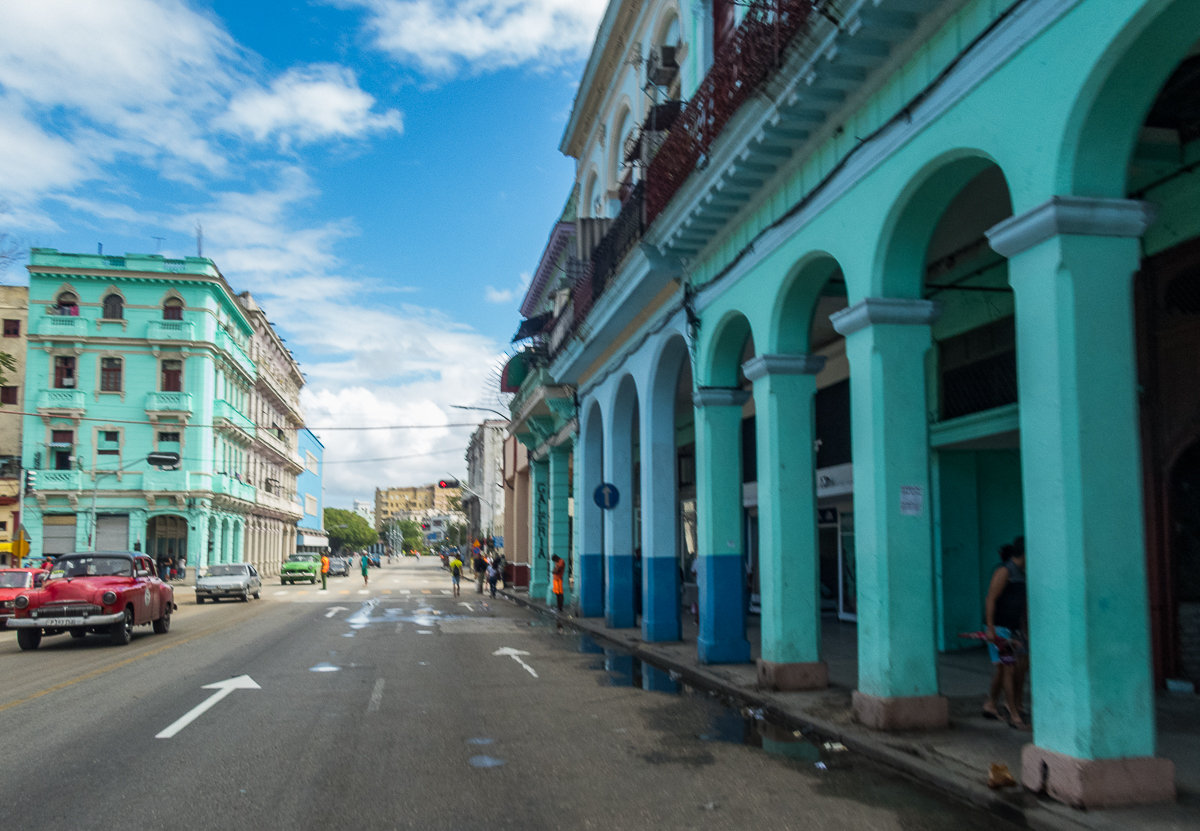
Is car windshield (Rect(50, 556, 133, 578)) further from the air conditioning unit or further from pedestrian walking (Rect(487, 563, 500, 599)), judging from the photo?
pedestrian walking (Rect(487, 563, 500, 599))

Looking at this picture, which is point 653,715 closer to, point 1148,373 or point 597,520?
point 1148,373

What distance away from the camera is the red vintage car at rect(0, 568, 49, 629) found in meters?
19.7

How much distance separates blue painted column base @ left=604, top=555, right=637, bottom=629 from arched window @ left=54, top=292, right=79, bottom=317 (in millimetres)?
44154

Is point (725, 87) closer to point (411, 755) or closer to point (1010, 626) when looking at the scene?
point (1010, 626)

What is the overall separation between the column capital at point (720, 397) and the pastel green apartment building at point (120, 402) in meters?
45.2

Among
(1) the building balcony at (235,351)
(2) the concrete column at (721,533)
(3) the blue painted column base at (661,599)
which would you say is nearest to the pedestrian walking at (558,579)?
(3) the blue painted column base at (661,599)

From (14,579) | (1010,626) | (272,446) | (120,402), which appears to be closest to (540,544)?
(14,579)

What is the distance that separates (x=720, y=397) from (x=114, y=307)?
48.9m

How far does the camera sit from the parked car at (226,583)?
32.8 m

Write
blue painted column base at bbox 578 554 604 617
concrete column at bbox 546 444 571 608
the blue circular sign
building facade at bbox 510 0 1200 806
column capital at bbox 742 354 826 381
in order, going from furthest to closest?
1. concrete column at bbox 546 444 571 608
2. blue painted column base at bbox 578 554 604 617
3. the blue circular sign
4. column capital at bbox 742 354 826 381
5. building facade at bbox 510 0 1200 806

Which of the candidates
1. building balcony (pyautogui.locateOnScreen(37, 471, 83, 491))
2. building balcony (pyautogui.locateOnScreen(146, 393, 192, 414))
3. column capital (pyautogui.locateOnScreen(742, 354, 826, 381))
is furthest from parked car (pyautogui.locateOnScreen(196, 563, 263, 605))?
column capital (pyautogui.locateOnScreen(742, 354, 826, 381))

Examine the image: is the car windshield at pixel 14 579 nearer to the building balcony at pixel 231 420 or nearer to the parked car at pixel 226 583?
the parked car at pixel 226 583

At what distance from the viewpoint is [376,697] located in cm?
1068

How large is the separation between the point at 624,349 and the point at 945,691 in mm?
9088
